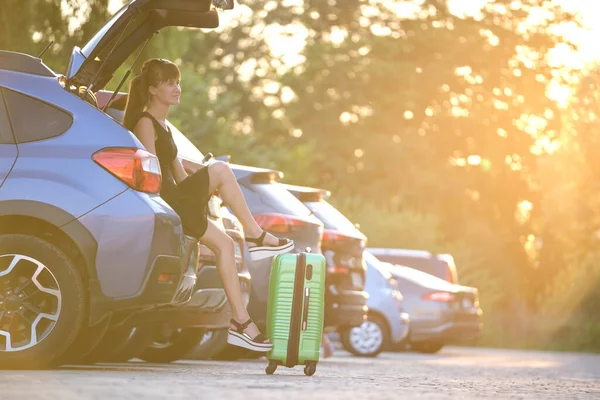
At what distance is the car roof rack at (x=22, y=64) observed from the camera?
1091 centimetres

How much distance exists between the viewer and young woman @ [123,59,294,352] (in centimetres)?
1127

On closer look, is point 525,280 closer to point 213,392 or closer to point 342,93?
point 342,93

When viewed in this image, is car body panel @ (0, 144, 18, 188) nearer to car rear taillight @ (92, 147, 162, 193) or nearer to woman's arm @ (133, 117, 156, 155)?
car rear taillight @ (92, 147, 162, 193)

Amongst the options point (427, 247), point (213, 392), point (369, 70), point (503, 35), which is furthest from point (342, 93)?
point (213, 392)

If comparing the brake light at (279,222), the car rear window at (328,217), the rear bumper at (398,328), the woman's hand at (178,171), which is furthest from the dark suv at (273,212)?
the rear bumper at (398,328)

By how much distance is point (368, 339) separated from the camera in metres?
21.5

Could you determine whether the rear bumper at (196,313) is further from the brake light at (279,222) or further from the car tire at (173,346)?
the brake light at (279,222)

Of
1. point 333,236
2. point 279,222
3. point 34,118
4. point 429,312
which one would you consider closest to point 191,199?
point 34,118

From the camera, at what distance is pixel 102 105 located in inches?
495

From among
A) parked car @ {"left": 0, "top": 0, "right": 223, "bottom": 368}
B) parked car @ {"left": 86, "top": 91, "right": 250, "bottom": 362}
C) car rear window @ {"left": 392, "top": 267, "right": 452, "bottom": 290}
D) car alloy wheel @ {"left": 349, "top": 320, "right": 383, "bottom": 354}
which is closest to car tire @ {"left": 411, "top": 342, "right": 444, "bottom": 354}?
car rear window @ {"left": 392, "top": 267, "right": 452, "bottom": 290}

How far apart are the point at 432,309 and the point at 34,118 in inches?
565

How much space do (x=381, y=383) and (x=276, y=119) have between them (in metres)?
36.8

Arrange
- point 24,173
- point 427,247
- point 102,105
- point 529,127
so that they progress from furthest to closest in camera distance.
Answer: point 529,127 → point 427,247 → point 102,105 → point 24,173

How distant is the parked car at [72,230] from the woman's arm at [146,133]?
70 cm
